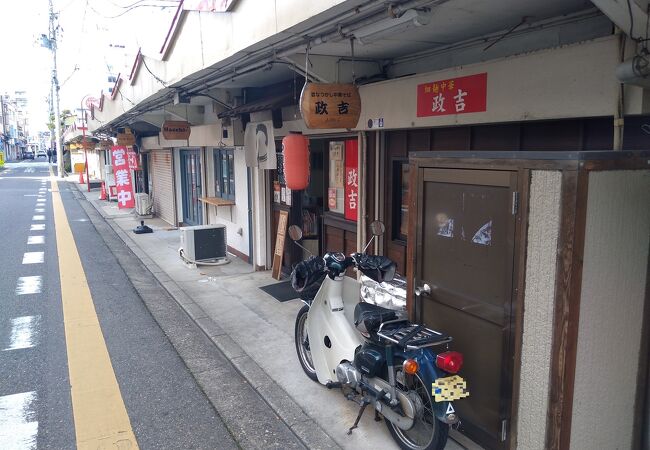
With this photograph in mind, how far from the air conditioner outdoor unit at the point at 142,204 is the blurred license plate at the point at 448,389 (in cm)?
1635

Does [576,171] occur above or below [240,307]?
above

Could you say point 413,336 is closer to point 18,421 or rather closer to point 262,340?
point 262,340

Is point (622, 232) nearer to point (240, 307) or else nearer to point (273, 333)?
point (273, 333)

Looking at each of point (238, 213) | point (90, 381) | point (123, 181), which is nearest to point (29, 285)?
point (238, 213)

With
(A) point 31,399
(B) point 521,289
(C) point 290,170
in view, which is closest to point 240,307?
(C) point 290,170

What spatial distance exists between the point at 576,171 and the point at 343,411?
2.97m

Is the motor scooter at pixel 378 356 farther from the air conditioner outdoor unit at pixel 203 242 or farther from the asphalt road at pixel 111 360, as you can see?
the air conditioner outdoor unit at pixel 203 242

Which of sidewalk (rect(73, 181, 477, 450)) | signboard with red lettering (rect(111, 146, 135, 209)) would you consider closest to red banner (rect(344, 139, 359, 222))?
sidewalk (rect(73, 181, 477, 450))

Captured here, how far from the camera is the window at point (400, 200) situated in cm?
636

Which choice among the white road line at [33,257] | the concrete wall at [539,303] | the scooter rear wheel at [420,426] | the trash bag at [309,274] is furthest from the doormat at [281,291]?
the white road line at [33,257]

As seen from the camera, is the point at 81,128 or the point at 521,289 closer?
the point at 521,289

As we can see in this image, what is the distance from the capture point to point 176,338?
6543mm

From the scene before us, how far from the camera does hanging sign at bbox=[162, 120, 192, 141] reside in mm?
11891

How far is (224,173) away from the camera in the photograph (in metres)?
11.9
